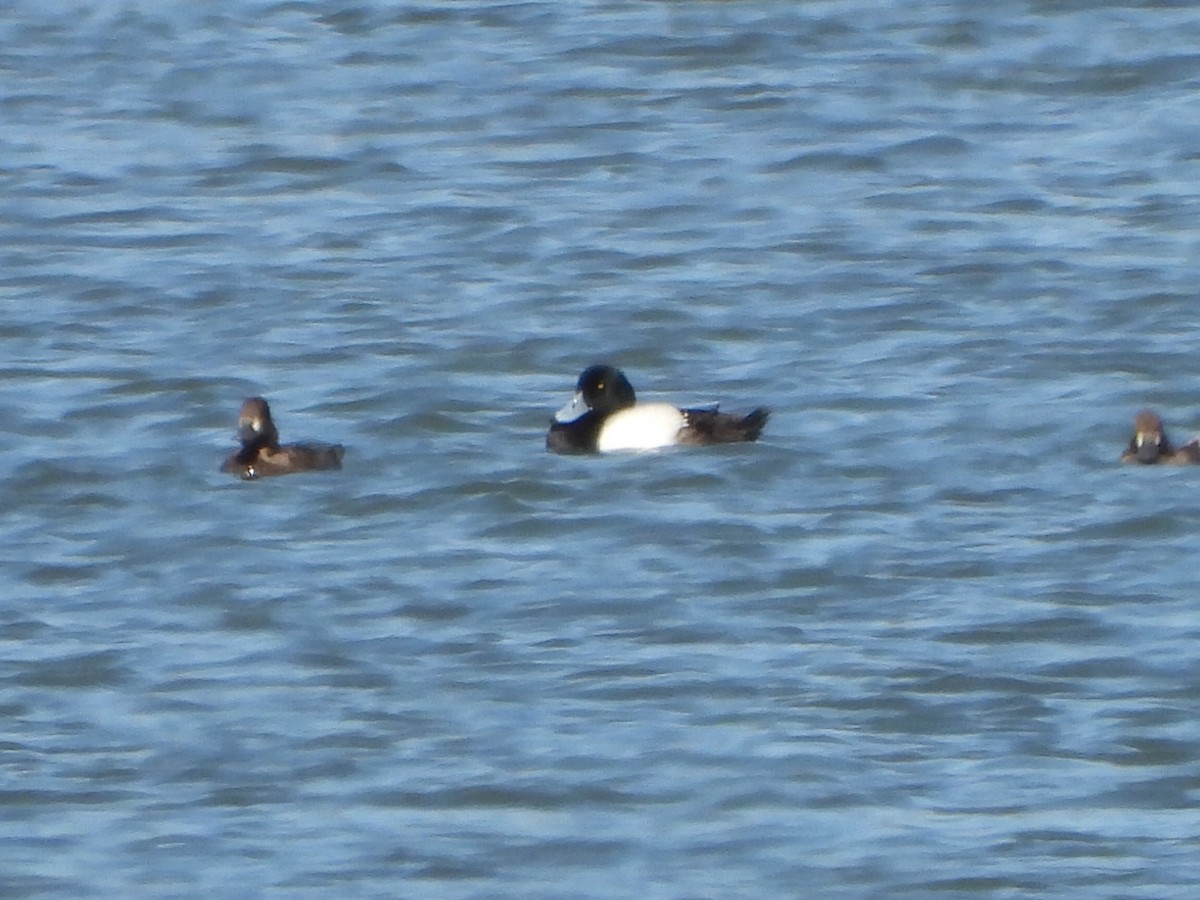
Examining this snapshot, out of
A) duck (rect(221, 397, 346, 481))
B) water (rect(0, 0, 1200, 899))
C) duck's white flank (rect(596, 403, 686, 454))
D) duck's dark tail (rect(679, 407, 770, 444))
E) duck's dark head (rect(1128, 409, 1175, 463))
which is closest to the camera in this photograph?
water (rect(0, 0, 1200, 899))

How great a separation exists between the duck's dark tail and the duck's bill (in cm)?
41

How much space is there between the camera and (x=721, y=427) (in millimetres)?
12266

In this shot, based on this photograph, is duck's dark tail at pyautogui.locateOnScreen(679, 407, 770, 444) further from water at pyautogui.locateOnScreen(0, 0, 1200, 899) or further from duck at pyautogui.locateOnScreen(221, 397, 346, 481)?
duck at pyautogui.locateOnScreen(221, 397, 346, 481)

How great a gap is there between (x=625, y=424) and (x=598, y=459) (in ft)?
0.59

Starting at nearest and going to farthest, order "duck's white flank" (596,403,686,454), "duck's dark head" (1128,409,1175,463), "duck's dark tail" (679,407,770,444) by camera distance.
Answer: "duck's dark head" (1128,409,1175,463) < "duck's dark tail" (679,407,770,444) < "duck's white flank" (596,403,686,454)

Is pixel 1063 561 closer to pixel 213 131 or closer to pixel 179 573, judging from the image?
pixel 179 573

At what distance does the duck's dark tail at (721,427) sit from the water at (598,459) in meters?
0.11

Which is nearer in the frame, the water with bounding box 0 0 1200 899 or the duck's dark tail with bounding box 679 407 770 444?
the water with bounding box 0 0 1200 899

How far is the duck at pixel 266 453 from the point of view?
11961 mm

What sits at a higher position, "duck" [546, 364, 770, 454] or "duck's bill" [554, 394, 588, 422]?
"duck's bill" [554, 394, 588, 422]

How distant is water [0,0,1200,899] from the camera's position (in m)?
8.66

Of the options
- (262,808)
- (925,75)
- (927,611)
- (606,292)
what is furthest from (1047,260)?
(262,808)

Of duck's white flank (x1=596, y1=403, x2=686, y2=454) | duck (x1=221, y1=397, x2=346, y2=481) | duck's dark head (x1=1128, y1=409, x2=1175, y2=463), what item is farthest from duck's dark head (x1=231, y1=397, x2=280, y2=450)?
duck's dark head (x1=1128, y1=409, x2=1175, y2=463)

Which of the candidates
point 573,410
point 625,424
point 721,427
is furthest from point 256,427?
point 721,427
